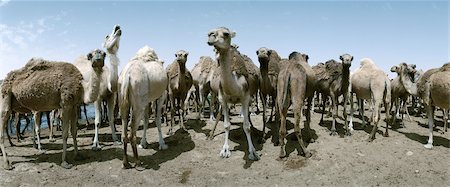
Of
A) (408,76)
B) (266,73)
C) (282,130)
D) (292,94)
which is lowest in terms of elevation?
(282,130)

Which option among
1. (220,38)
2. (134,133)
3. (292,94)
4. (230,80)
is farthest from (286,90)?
(134,133)

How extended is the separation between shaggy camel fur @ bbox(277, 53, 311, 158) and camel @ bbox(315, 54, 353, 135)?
2342mm

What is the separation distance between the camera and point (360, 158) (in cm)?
828

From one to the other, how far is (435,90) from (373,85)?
1775mm

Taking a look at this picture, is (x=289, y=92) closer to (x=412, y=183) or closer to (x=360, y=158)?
(x=360, y=158)

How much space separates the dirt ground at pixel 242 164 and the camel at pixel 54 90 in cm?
73

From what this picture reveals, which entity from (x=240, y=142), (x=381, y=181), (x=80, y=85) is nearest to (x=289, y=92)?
(x=240, y=142)

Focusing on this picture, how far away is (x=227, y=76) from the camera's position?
8078 mm

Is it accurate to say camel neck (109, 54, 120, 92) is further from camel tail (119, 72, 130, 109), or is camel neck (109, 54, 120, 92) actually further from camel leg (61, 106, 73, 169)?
camel leg (61, 106, 73, 169)

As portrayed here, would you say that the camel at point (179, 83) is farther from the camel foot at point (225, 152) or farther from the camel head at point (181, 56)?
the camel foot at point (225, 152)

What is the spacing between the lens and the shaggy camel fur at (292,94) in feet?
27.1

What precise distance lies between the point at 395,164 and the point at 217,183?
4.14 metres

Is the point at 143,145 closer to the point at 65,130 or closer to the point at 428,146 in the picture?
the point at 65,130

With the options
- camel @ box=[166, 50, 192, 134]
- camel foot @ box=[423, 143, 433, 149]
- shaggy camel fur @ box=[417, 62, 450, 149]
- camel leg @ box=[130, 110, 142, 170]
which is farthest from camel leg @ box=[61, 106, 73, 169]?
shaggy camel fur @ box=[417, 62, 450, 149]
